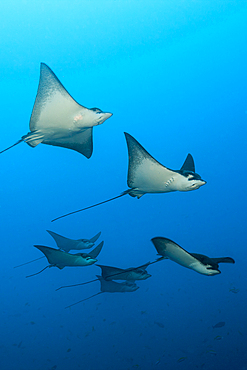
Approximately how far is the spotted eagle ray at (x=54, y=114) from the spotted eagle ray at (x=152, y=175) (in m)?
0.54

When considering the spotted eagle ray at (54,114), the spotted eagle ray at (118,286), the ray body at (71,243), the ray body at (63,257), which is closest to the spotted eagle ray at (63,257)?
the ray body at (63,257)

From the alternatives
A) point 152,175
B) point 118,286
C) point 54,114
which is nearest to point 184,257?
point 152,175

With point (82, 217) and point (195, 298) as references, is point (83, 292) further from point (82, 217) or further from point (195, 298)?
point (195, 298)

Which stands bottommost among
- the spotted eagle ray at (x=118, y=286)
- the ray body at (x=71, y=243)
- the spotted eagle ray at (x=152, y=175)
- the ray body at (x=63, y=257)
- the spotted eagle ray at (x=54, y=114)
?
the spotted eagle ray at (x=118, y=286)

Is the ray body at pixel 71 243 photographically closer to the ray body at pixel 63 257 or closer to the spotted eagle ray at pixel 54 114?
the ray body at pixel 63 257

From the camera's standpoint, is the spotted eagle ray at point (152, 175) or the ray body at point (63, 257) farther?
the ray body at point (63, 257)

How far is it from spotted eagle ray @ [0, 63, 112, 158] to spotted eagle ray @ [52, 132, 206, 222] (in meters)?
0.54

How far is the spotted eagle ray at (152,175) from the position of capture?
2276 mm

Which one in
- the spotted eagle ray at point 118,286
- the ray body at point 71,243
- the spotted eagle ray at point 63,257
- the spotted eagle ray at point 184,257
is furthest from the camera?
the spotted eagle ray at point 118,286

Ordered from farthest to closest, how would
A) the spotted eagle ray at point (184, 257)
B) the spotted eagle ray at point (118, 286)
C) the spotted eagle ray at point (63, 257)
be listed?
the spotted eagle ray at point (118, 286) < the spotted eagle ray at point (63, 257) < the spotted eagle ray at point (184, 257)

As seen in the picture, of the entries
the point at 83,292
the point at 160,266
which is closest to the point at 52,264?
the point at 83,292

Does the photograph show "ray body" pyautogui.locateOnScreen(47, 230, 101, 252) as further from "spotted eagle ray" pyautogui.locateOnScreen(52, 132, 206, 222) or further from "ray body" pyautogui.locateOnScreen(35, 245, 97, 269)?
"spotted eagle ray" pyautogui.locateOnScreen(52, 132, 206, 222)

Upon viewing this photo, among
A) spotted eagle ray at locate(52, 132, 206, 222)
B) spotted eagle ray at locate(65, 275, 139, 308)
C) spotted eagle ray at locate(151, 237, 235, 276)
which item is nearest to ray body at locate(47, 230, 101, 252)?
spotted eagle ray at locate(65, 275, 139, 308)

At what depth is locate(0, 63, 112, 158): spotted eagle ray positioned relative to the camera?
2.34 metres
